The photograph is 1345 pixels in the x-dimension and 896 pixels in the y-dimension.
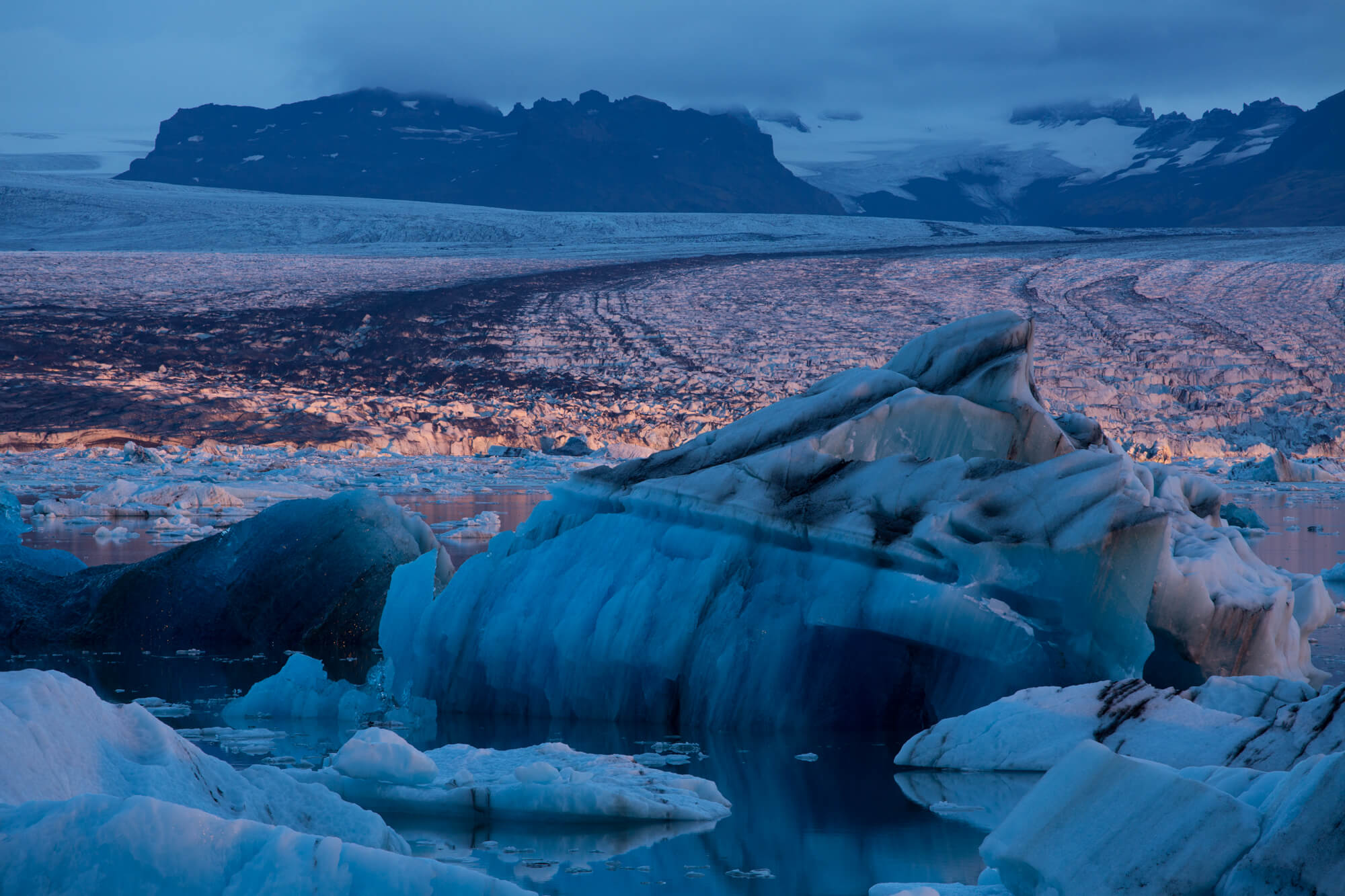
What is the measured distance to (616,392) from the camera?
52.5ft

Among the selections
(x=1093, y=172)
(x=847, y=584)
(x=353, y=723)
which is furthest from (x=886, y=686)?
(x=1093, y=172)

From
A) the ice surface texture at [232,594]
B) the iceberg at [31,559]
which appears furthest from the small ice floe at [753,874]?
the iceberg at [31,559]

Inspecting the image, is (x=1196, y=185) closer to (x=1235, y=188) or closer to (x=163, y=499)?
(x=1235, y=188)

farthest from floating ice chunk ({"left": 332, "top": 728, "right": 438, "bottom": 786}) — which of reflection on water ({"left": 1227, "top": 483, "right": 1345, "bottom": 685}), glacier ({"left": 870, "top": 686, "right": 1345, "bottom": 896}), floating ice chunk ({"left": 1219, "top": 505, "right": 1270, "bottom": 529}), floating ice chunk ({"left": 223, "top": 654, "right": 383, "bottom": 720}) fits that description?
floating ice chunk ({"left": 1219, "top": 505, "right": 1270, "bottom": 529})

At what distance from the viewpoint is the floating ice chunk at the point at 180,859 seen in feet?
5.15

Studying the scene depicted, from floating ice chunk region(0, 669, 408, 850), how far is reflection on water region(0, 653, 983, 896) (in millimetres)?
308

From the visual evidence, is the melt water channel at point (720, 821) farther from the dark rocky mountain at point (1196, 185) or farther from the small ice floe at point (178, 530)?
the dark rocky mountain at point (1196, 185)

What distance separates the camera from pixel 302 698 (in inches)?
150

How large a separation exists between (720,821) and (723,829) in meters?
0.05

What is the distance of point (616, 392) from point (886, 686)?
1253 centimetres

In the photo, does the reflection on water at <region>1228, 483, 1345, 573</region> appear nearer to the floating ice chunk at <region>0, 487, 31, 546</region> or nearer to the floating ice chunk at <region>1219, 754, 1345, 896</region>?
the floating ice chunk at <region>1219, 754, 1345, 896</region>

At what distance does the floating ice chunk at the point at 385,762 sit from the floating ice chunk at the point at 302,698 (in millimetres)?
1192

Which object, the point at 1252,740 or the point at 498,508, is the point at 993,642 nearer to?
the point at 1252,740

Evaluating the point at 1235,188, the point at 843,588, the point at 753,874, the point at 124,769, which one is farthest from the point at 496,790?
the point at 1235,188
